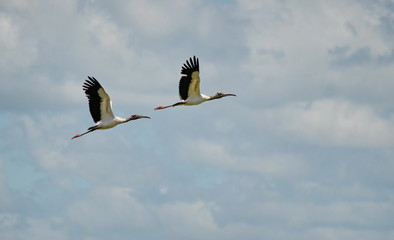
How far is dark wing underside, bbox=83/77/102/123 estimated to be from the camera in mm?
79688

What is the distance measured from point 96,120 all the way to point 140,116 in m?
3.44

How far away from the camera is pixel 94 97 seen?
80375 mm

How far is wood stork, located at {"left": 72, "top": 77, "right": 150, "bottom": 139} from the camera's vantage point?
79.8m

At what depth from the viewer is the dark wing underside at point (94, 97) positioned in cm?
7969

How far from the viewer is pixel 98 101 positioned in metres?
80.6

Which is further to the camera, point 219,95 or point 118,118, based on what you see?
point 219,95

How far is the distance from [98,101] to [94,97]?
0.39m

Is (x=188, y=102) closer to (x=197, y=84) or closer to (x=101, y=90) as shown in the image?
(x=197, y=84)

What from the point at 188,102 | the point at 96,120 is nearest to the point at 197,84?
the point at 188,102

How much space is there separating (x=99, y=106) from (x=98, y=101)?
42 centimetres

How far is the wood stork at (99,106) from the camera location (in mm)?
79812

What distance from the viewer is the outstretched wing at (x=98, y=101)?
7975 cm

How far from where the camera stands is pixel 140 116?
276 ft

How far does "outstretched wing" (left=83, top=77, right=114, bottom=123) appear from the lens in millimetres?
79750
